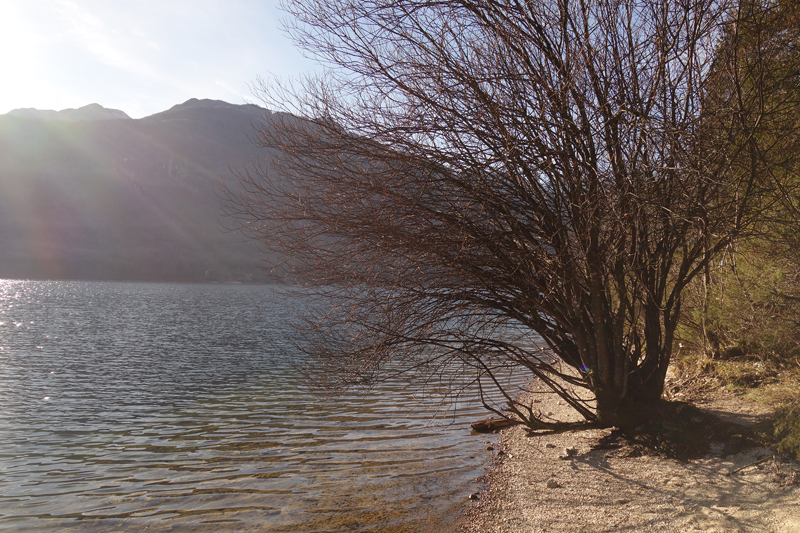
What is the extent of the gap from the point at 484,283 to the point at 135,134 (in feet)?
642

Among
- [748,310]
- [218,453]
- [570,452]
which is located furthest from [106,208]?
[748,310]

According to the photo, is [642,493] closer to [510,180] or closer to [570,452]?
[570,452]

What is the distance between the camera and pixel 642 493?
5.61 m

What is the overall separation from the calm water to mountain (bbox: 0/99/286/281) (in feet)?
330

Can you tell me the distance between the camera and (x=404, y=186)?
5840 mm

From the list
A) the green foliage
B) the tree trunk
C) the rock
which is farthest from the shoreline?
the green foliage

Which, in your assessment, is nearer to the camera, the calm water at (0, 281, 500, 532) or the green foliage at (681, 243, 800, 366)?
the calm water at (0, 281, 500, 532)

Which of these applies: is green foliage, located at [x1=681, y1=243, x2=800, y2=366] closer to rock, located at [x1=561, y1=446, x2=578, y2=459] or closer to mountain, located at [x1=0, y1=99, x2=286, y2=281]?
rock, located at [x1=561, y1=446, x2=578, y2=459]

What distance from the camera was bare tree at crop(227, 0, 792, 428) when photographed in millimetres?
5430

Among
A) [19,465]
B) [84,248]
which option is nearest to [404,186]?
[19,465]

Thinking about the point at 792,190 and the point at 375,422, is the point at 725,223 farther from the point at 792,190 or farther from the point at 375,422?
the point at 375,422

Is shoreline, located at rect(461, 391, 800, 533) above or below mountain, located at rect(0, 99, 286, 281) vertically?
below

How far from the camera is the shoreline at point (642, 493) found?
15.4 feet

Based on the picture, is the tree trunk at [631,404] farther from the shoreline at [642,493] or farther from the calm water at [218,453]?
the calm water at [218,453]
